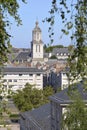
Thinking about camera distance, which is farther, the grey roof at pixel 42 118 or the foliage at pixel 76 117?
the grey roof at pixel 42 118

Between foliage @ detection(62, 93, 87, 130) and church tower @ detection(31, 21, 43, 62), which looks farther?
church tower @ detection(31, 21, 43, 62)

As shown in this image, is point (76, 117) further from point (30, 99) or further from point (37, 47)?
point (37, 47)

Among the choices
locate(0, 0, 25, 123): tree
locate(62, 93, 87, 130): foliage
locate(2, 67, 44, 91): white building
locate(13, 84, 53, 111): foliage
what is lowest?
locate(13, 84, 53, 111): foliage

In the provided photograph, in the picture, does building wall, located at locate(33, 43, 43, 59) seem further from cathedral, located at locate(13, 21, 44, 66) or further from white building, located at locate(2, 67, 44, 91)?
white building, located at locate(2, 67, 44, 91)

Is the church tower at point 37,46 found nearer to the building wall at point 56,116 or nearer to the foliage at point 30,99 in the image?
the foliage at point 30,99

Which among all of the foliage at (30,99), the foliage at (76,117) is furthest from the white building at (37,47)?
the foliage at (76,117)

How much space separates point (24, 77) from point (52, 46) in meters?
66.2

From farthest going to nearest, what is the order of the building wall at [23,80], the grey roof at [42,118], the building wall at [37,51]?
the building wall at [37,51] → the building wall at [23,80] → the grey roof at [42,118]

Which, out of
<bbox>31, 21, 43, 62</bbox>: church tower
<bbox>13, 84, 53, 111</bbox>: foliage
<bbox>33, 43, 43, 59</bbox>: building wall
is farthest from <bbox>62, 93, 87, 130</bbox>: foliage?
<bbox>33, 43, 43, 59</bbox>: building wall

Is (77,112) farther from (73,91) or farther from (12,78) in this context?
(12,78)

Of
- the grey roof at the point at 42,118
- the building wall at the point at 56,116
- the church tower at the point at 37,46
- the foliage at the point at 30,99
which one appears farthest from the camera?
the church tower at the point at 37,46

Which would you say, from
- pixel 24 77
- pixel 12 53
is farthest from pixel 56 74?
pixel 12 53

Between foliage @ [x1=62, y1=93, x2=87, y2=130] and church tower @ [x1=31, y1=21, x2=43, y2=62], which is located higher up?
church tower @ [x1=31, y1=21, x2=43, y2=62]

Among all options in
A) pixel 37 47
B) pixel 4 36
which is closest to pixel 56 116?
pixel 4 36
